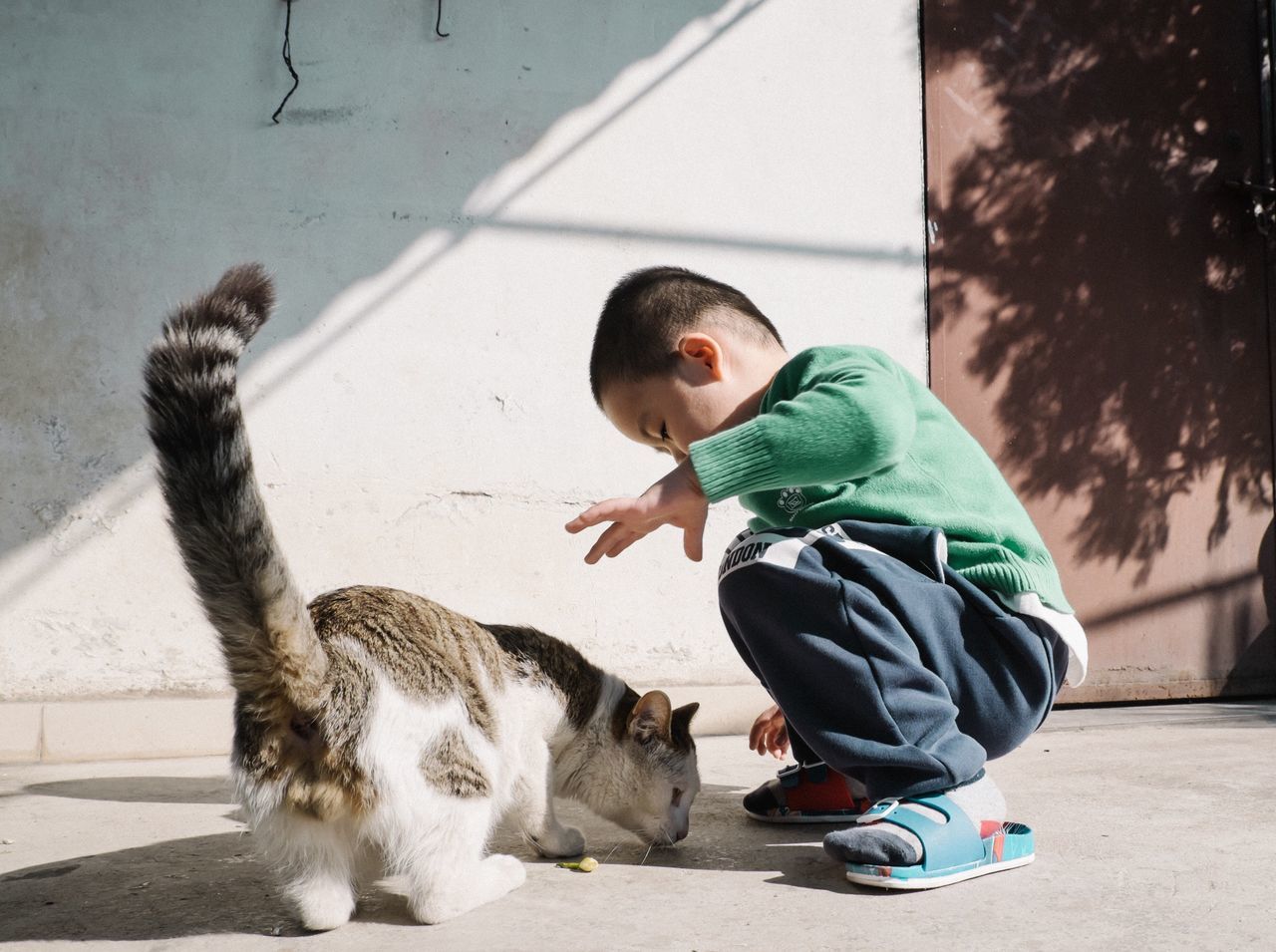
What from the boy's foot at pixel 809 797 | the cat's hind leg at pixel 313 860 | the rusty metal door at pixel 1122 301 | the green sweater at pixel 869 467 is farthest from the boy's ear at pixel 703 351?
the rusty metal door at pixel 1122 301

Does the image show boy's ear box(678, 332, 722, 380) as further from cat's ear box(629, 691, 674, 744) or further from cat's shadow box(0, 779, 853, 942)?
cat's shadow box(0, 779, 853, 942)

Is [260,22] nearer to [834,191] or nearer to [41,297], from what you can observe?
[41,297]

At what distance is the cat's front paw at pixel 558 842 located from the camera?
2.12 meters

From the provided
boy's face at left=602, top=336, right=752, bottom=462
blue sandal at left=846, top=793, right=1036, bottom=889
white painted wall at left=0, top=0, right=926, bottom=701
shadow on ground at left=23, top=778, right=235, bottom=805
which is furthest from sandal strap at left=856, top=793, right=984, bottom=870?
white painted wall at left=0, top=0, right=926, bottom=701

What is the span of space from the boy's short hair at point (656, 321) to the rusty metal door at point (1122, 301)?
1.97 meters

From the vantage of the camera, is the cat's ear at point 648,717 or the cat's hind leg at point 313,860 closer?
the cat's hind leg at point 313,860

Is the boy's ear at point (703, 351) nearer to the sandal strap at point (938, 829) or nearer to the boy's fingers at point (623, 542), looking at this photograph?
the boy's fingers at point (623, 542)

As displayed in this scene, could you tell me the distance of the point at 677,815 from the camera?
227 centimetres

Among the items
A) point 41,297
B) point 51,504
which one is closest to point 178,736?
point 51,504

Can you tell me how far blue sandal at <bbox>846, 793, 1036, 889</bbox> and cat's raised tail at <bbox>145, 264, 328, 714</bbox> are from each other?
96cm

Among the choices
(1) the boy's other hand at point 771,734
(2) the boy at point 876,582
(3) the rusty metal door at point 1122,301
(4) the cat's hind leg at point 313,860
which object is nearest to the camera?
(4) the cat's hind leg at point 313,860

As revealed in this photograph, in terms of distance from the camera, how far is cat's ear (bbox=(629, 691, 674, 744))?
2.36 m

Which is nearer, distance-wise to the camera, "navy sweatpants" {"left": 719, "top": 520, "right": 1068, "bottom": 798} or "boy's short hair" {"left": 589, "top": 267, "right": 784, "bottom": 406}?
"navy sweatpants" {"left": 719, "top": 520, "right": 1068, "bottom": 798}

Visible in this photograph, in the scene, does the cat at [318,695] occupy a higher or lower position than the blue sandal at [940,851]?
higher
